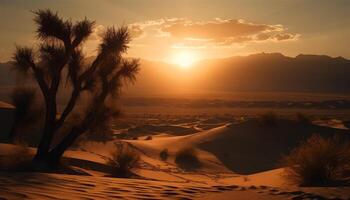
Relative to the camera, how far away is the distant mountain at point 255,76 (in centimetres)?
13975

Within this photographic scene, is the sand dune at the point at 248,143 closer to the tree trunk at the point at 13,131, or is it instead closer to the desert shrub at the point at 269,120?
the desert shrub at the point at 269,120

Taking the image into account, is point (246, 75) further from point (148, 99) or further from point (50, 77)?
point (50, 77)

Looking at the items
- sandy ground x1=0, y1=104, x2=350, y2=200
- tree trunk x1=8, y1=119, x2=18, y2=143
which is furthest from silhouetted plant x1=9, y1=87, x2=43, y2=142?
sandy ground x1=0, y1=104, x2=350, y2=200

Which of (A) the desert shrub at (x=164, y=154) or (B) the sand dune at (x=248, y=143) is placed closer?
(A) the desert shrub at (x=164, y=154)

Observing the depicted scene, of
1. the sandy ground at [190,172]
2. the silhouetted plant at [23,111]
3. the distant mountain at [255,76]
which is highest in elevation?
the distant mountain at [255,76]

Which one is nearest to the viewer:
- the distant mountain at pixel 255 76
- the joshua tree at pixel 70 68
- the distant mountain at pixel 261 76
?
the joshua tree at pixel 70 68

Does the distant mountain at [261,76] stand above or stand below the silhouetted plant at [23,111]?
above

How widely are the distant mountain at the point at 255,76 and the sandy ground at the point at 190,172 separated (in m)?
96.8

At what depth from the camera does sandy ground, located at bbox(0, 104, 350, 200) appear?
990 centimetres

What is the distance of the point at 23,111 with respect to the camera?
24125mm

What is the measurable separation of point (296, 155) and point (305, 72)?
14240 cm

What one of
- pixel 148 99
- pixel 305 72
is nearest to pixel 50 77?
pixel 148 99

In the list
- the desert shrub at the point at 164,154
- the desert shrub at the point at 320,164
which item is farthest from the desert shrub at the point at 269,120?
the desert shrub at the point at 320,164

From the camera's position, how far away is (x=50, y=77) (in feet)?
56.0
